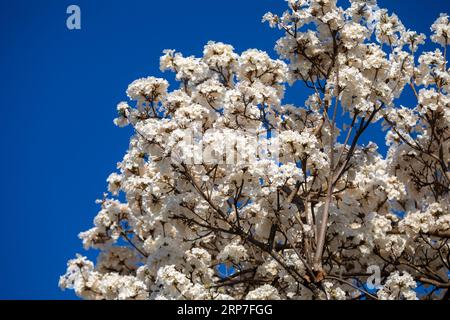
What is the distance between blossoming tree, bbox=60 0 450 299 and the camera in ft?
37.6

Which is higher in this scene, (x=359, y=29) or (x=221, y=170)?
(x=359, y=29)

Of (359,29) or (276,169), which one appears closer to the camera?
Result: (276,169)

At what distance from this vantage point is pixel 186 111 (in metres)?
12.0

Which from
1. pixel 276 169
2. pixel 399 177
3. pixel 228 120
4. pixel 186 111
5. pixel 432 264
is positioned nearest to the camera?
pixel 276 169

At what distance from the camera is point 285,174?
35.7ft

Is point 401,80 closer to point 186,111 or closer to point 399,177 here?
point 399,177

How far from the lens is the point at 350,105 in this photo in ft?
41.7

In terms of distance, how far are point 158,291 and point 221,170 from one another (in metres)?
2.43

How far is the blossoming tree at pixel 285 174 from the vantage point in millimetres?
11461
